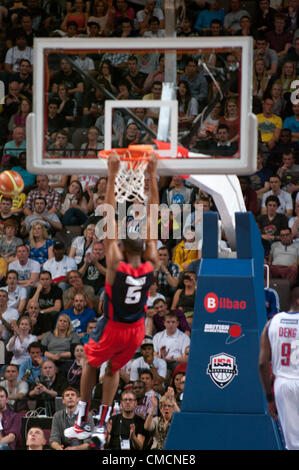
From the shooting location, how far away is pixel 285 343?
6.93 m

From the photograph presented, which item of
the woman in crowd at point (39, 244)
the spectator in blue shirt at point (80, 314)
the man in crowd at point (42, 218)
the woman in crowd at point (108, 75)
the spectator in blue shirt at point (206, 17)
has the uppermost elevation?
the spectator in blue shirt at point (206, 17)

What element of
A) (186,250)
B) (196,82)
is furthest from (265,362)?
(186,250)

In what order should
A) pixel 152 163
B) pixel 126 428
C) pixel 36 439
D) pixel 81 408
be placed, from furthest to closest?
pixel 126 428 < pixel 36 439 < pixel 81 408 < pixel 152 163

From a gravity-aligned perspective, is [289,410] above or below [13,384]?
above

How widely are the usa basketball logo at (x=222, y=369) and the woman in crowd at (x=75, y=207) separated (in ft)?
14.5

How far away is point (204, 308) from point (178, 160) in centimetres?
129

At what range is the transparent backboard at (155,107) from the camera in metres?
6.95

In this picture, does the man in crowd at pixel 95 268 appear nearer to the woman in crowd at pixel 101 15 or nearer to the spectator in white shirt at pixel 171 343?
the spectator in white shirt at pixel 171 343

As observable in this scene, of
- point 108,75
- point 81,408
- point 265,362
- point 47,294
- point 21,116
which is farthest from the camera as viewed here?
point 21,116

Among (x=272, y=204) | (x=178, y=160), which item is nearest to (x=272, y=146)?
(x=272, y=204)

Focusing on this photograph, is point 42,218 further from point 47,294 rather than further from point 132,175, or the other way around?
point 132,175

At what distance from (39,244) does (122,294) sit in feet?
14.9

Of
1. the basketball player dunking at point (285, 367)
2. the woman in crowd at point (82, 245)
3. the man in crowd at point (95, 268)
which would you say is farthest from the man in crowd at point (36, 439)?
the basketball player dunking at point (285, 367)

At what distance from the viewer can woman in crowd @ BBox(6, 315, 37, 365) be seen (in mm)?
10172
